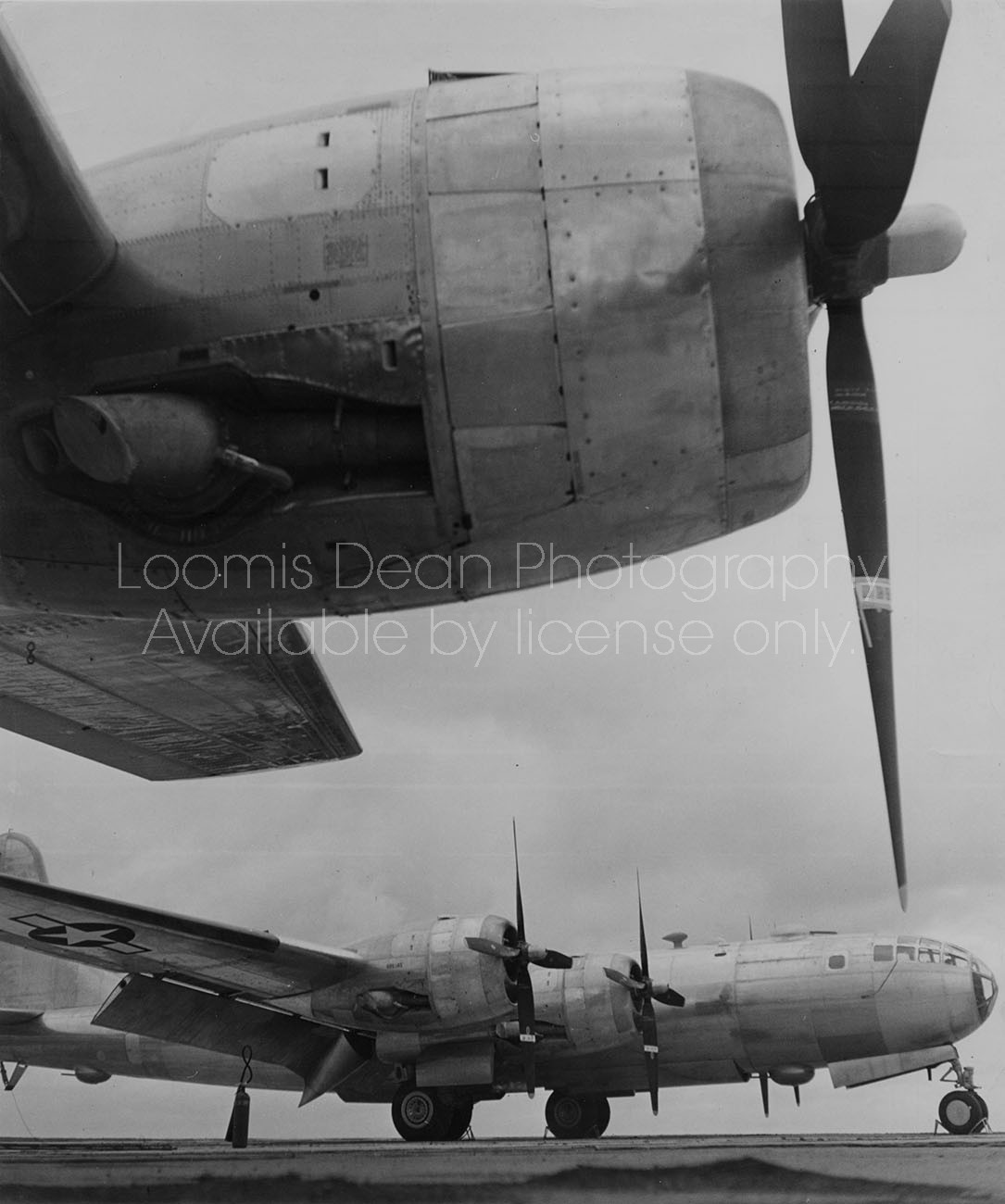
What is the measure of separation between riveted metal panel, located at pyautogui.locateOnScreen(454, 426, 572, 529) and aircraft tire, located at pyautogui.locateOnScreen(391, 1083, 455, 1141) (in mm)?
14742

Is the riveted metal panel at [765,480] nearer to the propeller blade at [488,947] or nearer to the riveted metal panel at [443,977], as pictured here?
the propeller blade at [488,947]

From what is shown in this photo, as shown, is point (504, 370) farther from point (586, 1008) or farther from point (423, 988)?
point (586, 1008)

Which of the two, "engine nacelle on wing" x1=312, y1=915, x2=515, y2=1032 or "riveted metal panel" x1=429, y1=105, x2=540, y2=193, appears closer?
"riveted metal panel" x1=429, y1=105, x2=540, y2=193

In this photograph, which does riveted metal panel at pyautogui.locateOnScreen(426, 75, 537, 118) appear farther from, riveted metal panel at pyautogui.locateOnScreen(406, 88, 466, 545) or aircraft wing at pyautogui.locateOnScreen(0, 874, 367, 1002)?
→ aircraft wing at pyautogui.locateOnScreen(0, 874, 367, 1002)

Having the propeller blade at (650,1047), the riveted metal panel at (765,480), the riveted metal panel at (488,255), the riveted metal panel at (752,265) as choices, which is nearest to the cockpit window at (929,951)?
the propeller blade at (650,1047)

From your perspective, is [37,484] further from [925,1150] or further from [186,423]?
[925,1150]

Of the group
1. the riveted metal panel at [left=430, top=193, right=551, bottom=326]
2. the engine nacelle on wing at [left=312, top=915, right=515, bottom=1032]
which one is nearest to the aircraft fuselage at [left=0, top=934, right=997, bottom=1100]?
the engine nacelle on wing at [left=312, top=915, right=515, bottom=1032]

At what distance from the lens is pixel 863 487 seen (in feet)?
22.6

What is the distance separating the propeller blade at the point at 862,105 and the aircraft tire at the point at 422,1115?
1569 centimetres

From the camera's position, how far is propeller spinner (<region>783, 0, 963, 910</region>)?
5.72 m

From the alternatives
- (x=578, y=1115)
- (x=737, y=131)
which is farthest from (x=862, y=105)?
(x=578, y=1115)

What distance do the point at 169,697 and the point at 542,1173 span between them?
522cm

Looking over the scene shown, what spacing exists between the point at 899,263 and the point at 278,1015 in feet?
49.9

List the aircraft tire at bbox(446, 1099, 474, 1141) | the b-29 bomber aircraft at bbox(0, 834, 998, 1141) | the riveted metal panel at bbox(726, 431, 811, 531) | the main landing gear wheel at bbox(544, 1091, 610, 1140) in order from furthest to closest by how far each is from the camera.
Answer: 1. the main landing gear wheel at bbox(544, 1091, 610, 1140)
2. the aircraft tire at bbox(446, 1099, 474, 1141)
3. the b-29 bomber aircraft at bbox(0, 834, 998, 1141)
4. the riveted metal panel at bbox(726, 431, 811, 531)
